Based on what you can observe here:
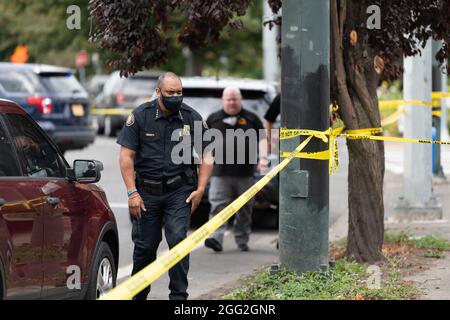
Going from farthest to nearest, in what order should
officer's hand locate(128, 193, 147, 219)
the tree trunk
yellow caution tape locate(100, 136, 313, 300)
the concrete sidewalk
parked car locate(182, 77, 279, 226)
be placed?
parked car locate(182, 77, 279, 226) → the tree trunk → the concrete sidewalk → officer's hand locate(128, 193, 147, 219) → yellow caution tape locate(100, 136, 313, 300)

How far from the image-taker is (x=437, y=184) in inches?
680

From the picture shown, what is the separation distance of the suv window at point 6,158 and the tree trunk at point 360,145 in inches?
153

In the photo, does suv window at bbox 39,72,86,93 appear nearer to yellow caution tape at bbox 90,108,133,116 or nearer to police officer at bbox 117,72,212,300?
yellow caution tape at bbox 90,108,133,116

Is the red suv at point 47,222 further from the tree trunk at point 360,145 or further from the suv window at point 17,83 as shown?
the suv window at point 17,83

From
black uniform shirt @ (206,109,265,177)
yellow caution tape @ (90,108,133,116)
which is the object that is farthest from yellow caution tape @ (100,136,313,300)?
yellow caution tape @ (90,108,133,116)

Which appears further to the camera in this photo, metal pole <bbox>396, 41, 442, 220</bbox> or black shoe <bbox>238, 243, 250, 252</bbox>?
metal pole <bbox>396, 41, 442, 220</bbox>

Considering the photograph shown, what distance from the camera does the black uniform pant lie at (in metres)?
7.88

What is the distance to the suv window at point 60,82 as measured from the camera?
20094mm

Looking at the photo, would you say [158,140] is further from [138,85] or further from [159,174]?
[138,85]

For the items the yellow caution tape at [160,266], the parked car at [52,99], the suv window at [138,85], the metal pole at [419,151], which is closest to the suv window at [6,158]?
the yellow caution tape at [160,266]

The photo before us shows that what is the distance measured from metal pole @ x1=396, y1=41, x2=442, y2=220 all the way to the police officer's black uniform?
5.82 metres
